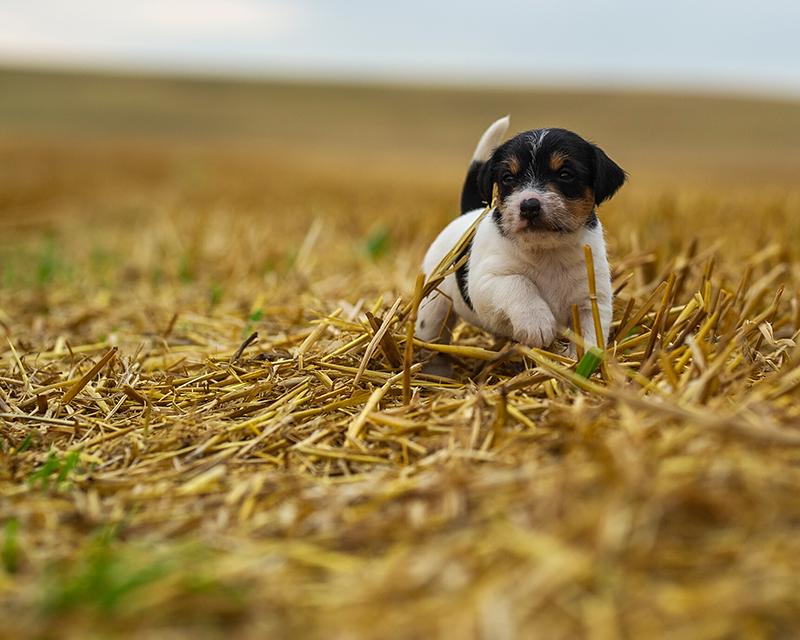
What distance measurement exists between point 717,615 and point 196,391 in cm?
258

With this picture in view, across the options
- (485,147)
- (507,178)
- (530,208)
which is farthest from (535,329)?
(485,147)

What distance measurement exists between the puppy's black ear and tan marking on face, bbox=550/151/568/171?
19cm

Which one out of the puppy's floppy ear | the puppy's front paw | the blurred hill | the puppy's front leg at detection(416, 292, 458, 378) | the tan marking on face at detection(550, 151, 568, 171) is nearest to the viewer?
the puppy's front paw

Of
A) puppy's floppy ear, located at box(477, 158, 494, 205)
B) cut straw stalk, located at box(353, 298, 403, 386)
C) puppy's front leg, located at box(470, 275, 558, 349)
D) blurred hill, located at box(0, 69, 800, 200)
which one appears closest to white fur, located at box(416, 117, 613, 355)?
puppy's front leg, located at box(470, 275, 558, 349)

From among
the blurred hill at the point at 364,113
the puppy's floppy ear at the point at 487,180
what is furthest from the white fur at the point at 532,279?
the blurred hill at the point at 364,113

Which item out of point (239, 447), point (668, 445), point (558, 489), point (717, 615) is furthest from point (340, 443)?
point (717, 615)

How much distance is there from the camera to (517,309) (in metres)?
3.35

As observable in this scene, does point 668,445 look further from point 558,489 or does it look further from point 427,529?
point 427,529

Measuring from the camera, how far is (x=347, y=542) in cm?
205

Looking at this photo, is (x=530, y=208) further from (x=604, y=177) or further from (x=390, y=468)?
(x=390, y=468)

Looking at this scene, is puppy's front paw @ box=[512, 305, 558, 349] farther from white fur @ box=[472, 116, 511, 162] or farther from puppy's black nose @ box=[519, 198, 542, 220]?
white fur @ box=[472, 116, 511, 162]

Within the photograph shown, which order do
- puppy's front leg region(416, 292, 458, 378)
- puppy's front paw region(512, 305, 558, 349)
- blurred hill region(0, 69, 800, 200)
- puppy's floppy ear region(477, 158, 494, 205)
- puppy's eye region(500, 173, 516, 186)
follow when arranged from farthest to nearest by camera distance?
blurred hill region(0, 69, 800, 200) < puppy's front leg region(416, 292, 458, 378) < puppy's floppy ear region(477, 158, 494, 205) < puppy's eye region(500, 173, 516, 186) < puppy's front paw region(512, 305, 558, 349)

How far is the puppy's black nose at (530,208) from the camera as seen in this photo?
3.33m

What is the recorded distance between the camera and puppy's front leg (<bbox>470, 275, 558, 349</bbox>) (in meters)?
3.32
